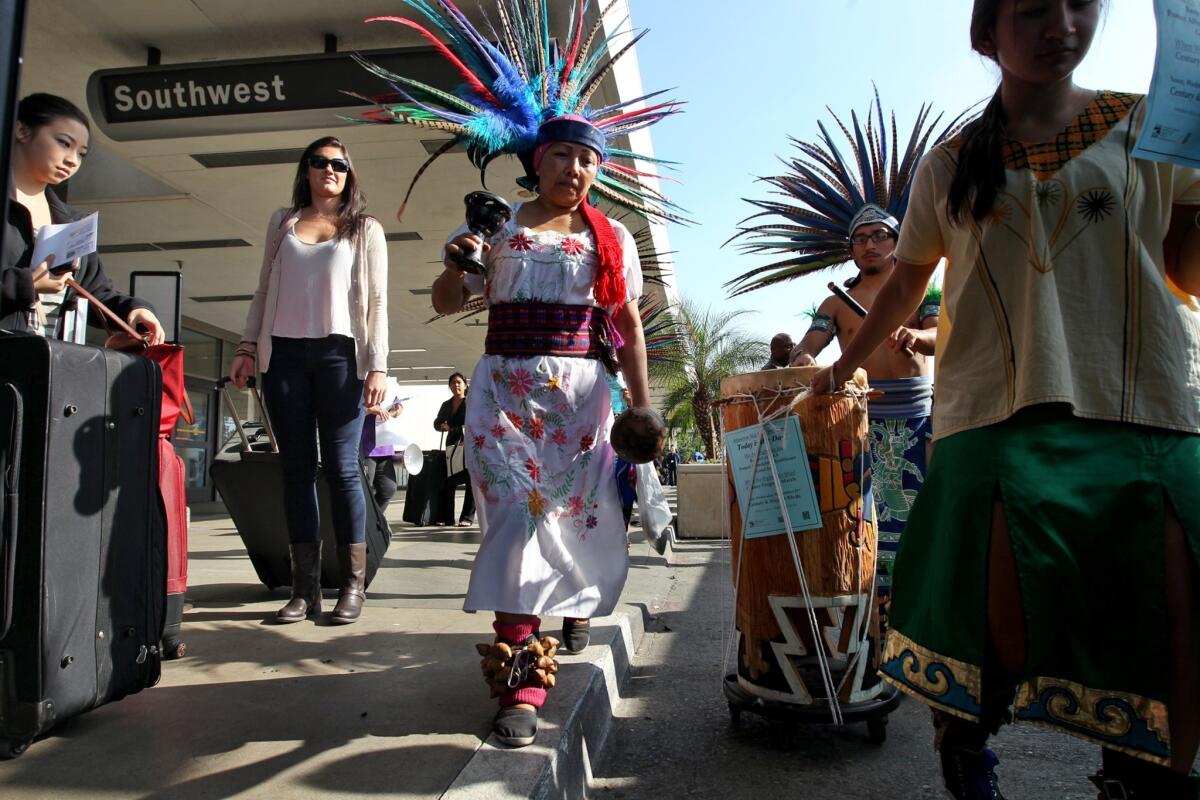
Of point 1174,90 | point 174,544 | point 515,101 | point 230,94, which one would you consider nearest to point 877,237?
point 515,101

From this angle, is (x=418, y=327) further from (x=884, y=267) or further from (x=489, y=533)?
(x=489, y=533)

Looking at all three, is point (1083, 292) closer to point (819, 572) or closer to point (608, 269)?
point (819, 572)

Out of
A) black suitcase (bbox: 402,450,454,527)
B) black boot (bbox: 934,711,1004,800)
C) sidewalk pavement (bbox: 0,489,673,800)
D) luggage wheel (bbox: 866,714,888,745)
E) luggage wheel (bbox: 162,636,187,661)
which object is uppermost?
black suitcase (bbox: 402,450,454,527)

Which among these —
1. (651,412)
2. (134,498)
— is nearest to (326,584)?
(134,498)

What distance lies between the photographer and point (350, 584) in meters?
3.45

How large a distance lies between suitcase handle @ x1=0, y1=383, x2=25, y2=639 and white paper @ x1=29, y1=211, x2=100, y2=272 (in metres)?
0.59

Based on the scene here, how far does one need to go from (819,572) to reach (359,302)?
2.17m

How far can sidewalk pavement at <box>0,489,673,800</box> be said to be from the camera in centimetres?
184

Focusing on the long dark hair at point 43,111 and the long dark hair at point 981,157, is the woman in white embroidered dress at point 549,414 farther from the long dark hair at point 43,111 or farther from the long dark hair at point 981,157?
the long dark hair at point 43,111

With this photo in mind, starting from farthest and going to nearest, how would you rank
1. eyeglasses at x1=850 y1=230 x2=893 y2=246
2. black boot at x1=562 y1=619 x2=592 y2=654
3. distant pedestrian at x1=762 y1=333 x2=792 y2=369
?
1. distant pedestrian at x1=762 y1=333 x2=792 y2=369
2. eyeglasses at x1=850 y1=230 x2=893 y2=246
3. black boot at x1=562 y1=619 x2=592 y2=654

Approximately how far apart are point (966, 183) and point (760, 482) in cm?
112

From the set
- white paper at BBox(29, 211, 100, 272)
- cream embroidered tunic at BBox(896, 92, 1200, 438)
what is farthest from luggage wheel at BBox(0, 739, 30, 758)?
cream embroidered tunic at BBox(896, 92, 1200, 438)

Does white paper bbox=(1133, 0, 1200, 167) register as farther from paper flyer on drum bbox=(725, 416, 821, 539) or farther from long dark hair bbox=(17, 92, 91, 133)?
long dark hair bbox=(17, 92, 91, 133)

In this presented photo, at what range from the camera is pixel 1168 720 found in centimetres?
131
